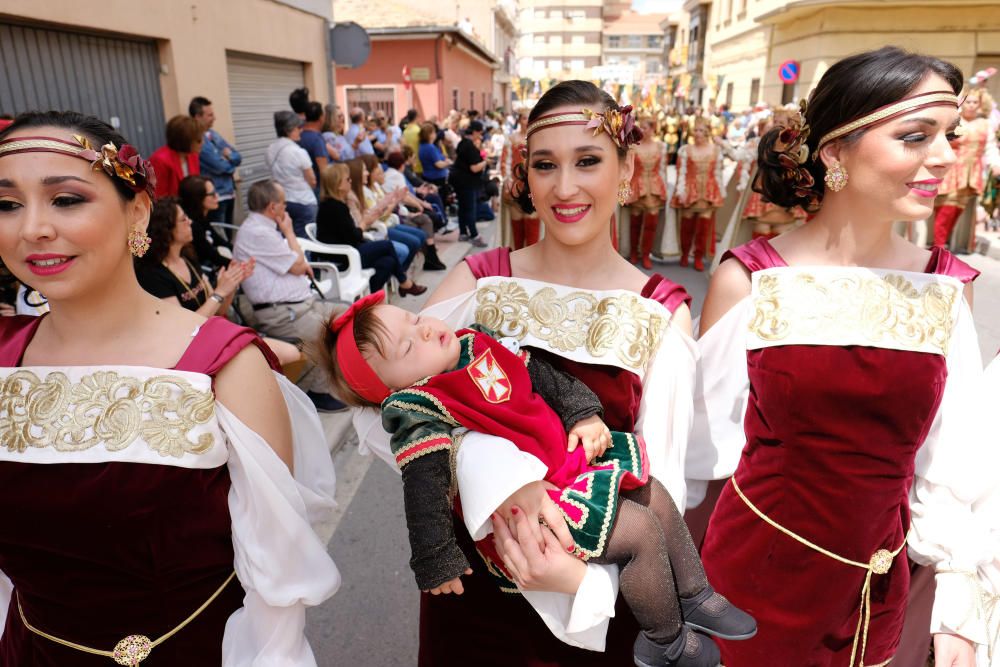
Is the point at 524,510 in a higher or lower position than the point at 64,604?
higher

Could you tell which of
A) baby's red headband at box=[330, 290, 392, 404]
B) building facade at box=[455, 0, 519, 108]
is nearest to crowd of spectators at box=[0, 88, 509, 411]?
baby's red headband at box=[330, 290, 392, 404]

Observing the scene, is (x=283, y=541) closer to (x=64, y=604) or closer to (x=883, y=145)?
(x=64, y=604)

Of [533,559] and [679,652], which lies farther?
[679,652]

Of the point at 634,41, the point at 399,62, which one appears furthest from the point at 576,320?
the point at 634,41

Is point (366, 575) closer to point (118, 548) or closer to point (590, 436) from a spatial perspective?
point (118, 548)

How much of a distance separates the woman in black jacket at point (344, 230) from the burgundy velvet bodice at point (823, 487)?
5384 mm

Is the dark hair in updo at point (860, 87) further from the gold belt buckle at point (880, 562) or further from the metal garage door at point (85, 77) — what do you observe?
the metal garage door at point (85, 77)

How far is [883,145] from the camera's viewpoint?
5.66ft

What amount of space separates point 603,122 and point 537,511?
105 centimetres

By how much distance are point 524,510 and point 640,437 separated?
18.3 inches

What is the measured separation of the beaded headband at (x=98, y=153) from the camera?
139cm

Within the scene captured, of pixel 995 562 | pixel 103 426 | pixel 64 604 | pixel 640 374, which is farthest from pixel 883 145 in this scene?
pixel 64 604

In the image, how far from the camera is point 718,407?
6.68 feet

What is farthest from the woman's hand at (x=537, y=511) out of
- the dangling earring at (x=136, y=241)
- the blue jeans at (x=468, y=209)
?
the blue jeans at (x=468, y=209)
